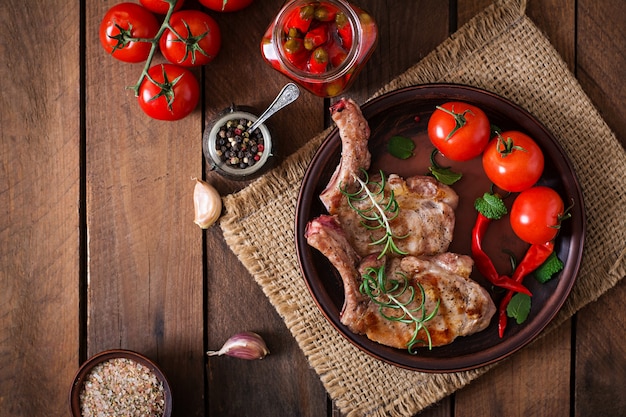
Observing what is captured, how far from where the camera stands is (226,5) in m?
1.82

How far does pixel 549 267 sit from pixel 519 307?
139 mm

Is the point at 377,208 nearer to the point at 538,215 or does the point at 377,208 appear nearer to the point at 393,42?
the point at 538,215

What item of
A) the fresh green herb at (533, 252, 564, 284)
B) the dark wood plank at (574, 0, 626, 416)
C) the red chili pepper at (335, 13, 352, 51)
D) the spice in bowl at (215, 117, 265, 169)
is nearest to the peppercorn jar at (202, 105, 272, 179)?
the spice in bowl at (215, 117, 265, 169)

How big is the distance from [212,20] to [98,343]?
1.02 m

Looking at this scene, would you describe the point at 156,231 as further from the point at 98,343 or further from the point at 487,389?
the point at 487,389

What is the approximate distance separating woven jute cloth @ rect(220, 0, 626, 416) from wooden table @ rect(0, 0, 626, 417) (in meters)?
0.07

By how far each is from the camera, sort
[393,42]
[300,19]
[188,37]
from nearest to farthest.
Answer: [300,19] → [188,37] → [393,42]

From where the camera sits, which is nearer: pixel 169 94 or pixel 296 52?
pixel 296 52

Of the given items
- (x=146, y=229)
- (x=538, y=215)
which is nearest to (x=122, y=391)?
(x=146, y=229)

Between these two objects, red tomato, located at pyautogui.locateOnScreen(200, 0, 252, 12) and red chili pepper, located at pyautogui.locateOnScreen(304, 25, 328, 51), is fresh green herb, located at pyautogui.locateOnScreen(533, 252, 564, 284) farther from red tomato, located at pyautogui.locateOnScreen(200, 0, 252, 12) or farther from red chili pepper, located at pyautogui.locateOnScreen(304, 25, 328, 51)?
red tomato, located at pyautogui.locateOnScreen(200, 0, 252, 12)

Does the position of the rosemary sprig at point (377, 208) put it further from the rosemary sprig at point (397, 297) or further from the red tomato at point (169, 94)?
the red tomato at point (169, 94)

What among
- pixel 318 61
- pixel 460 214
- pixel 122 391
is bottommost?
pixel 122 391

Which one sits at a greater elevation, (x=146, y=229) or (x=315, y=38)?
(x=315, y=38)

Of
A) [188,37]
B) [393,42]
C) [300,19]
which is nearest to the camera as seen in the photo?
[300,19]
